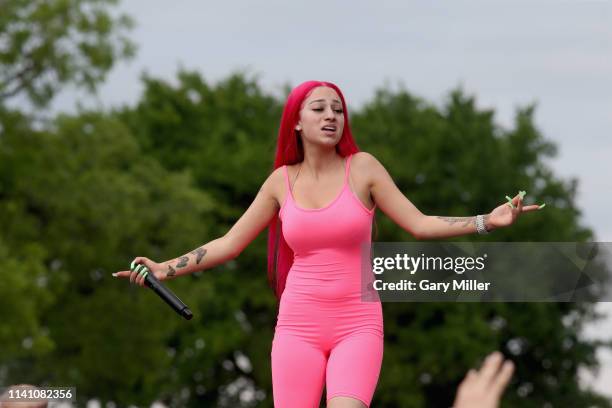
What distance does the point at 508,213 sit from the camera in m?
6.08

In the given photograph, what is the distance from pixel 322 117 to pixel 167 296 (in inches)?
49.7

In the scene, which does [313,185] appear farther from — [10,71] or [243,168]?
[243,168]

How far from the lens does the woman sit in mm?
6137

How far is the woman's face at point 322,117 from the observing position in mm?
6426

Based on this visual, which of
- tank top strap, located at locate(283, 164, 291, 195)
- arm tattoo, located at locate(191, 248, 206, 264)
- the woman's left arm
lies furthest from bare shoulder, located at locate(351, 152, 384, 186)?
arm tattoo, located at locate(191, 248, 206, 264)

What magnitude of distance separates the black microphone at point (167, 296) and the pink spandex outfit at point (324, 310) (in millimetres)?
547

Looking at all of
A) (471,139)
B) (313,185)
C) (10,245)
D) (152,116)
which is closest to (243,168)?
(152,116)

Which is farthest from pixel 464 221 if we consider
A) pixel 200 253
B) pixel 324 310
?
pixel 200 253

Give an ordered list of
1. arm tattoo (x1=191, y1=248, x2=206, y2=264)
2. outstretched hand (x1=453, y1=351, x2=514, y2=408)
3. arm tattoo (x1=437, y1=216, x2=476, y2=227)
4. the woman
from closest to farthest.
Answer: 1. outstretched hand (x1=453, y1=351, x2=514, y2=408)
2. the woman
3. arm tattoo (x1=437, y1=216, x2=476, y2=227)
4. arm tattoo (x1=191, y1=248, x2=206, y2=264)

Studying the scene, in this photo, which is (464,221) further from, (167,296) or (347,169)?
(167,296)

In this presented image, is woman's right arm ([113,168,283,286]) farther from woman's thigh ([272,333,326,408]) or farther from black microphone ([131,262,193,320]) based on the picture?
woman's thigh ([272,333,326,408])

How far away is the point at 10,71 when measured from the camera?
30578 mm

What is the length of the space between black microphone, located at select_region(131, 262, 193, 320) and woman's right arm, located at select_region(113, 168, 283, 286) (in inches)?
5.7

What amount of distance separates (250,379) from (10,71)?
1640cm
